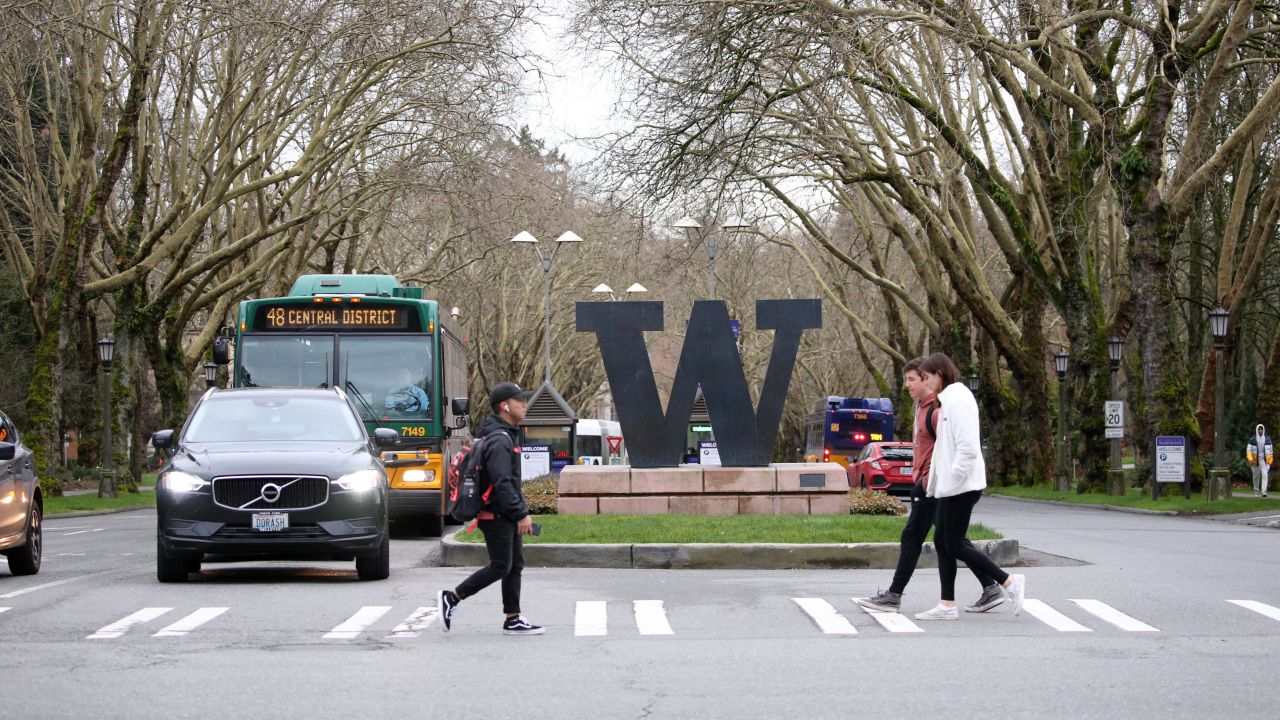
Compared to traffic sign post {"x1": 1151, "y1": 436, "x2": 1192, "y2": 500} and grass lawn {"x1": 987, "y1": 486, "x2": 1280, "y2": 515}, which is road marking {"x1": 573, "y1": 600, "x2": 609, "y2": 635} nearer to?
grass lawn {"x1": 987, "y1": 486, "x2": 1280, "y2": 515}

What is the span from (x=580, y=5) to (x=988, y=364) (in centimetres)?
2268

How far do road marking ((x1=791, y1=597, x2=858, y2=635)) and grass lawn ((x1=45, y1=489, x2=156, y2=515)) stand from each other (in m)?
22.1

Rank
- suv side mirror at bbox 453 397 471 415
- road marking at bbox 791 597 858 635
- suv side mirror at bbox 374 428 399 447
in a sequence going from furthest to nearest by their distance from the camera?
suv side mirror at bbox 453 397 471 415, suv side mirror at bbox 374 428 399 447, road marking at bbox 791 597 858 635

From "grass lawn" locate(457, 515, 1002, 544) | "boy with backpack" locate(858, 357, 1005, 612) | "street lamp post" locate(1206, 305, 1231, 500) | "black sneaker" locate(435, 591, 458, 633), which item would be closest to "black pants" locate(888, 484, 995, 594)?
"boy with backpack" locate(858, 357, 1005, 612)

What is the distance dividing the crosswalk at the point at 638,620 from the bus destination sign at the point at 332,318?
947 cm

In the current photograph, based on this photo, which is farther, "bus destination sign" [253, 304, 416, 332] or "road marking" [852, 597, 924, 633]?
"bus destination sign" [253, 304, 416, 332]

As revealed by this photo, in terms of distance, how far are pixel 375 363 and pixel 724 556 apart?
713 centimetres

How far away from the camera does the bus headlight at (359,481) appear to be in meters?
13.9

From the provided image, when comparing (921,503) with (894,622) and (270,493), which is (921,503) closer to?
(894,622)

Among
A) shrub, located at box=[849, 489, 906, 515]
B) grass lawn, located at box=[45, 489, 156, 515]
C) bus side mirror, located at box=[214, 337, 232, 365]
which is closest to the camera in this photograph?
bus side mirror, located at box=[214, 337, 232, 365]

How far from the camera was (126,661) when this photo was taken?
9367 millimetres

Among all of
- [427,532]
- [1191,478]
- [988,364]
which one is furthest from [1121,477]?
[427,532]

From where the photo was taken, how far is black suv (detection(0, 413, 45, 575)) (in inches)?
587

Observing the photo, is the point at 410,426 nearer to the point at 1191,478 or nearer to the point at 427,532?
the point at 427,532
